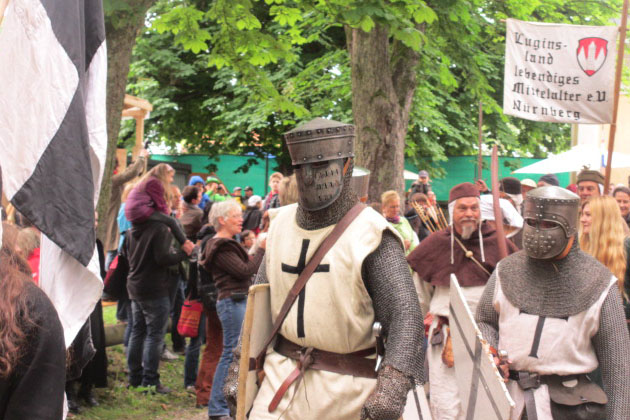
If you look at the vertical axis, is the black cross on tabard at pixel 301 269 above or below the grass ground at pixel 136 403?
above

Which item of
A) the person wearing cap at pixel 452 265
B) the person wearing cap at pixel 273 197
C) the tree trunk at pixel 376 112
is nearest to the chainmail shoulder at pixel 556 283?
the person wearing cap at pixel 452 265

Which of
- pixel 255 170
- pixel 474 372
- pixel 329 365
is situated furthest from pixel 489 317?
pixel 255 170

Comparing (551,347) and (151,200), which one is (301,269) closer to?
(551,347)

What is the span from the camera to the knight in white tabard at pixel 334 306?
12.0 feet

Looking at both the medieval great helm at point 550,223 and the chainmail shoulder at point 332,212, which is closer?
the chainmail shoulder at point 332,212

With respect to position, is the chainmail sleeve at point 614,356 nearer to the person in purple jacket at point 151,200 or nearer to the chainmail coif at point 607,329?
the chainmail coif at point 607,329

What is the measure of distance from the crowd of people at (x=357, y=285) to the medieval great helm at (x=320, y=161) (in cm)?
1

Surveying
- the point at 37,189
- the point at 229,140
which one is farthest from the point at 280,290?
the point at 229,140

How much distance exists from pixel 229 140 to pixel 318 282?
59.6 ft

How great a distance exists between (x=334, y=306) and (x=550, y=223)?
4.12ft

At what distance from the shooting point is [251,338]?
3822 mm

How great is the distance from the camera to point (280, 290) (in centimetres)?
392

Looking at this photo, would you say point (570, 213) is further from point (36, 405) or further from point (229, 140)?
point (229, 140)

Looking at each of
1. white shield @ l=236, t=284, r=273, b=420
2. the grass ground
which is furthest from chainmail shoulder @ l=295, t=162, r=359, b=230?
the grass ground
